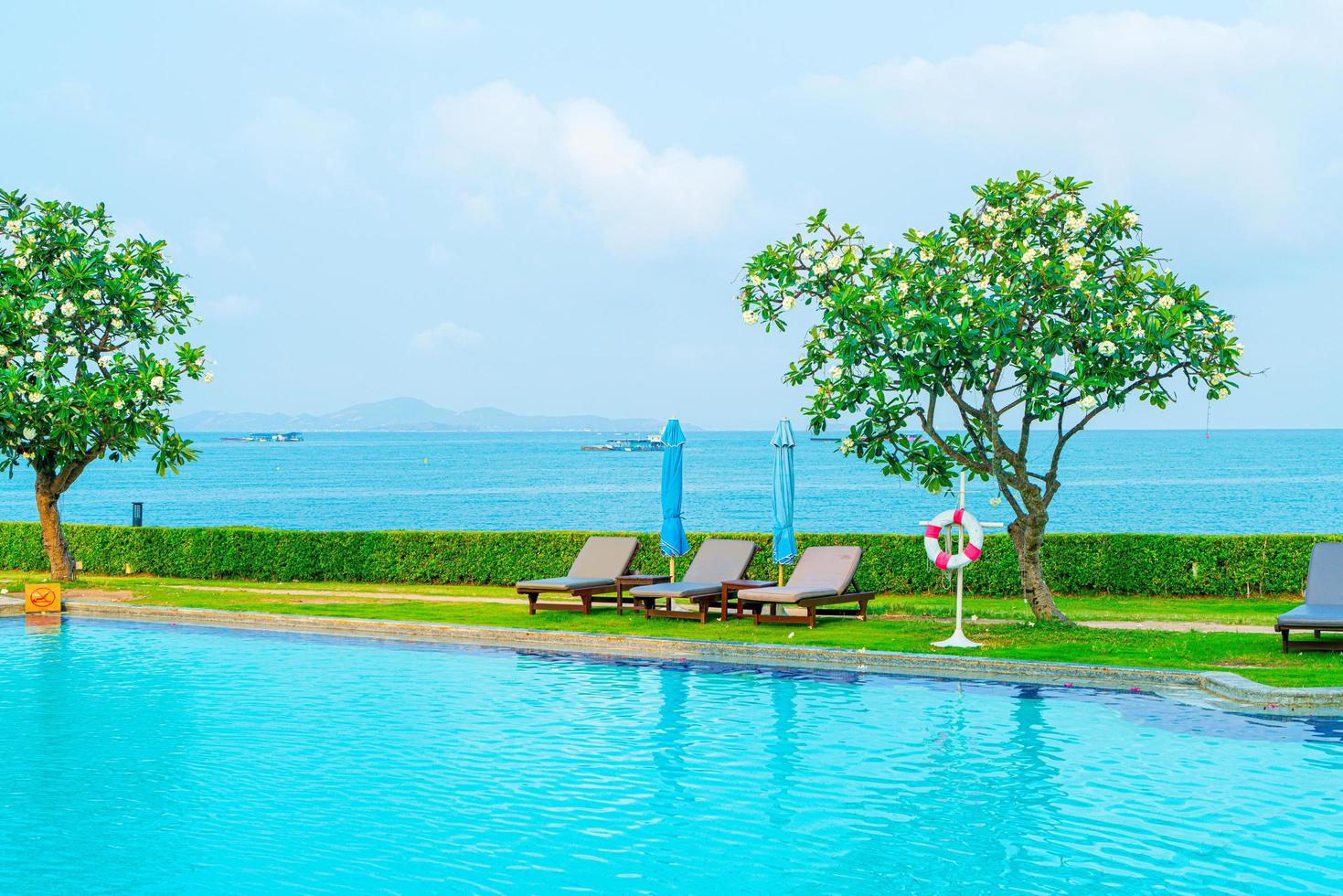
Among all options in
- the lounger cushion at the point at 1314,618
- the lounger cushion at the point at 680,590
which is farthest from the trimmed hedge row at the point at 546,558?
the lounger cushion at the point at 1314,618

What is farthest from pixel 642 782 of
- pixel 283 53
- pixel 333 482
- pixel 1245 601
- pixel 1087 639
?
pixel 333 482

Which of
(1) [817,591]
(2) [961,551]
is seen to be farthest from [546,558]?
(2) [961,551]

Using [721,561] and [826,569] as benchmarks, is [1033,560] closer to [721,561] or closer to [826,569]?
[826,569]

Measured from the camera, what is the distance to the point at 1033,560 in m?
16.0

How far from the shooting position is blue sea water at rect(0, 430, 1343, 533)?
247 feet

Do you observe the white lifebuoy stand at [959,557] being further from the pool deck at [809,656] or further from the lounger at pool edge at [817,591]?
the lounger at pool edge at [817,591]

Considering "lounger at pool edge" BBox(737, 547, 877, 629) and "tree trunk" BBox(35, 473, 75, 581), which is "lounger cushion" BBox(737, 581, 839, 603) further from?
"tree trunk" BBox(35, 473, 75, 581)

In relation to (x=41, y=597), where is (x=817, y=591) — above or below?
above

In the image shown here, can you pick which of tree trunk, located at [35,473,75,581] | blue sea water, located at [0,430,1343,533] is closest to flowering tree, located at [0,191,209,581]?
tree trunk, located at [35,473,75,581]

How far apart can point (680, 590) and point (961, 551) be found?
13.8 feet

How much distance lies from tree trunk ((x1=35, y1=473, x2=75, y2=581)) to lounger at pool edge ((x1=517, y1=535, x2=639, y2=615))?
32.3ft

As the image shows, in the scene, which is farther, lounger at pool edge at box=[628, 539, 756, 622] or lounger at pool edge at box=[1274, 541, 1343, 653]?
lounger at pool edge at box=[628, 539, 756, 622]

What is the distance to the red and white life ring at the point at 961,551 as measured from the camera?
15.4 meters

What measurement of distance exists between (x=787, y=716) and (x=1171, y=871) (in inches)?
196
